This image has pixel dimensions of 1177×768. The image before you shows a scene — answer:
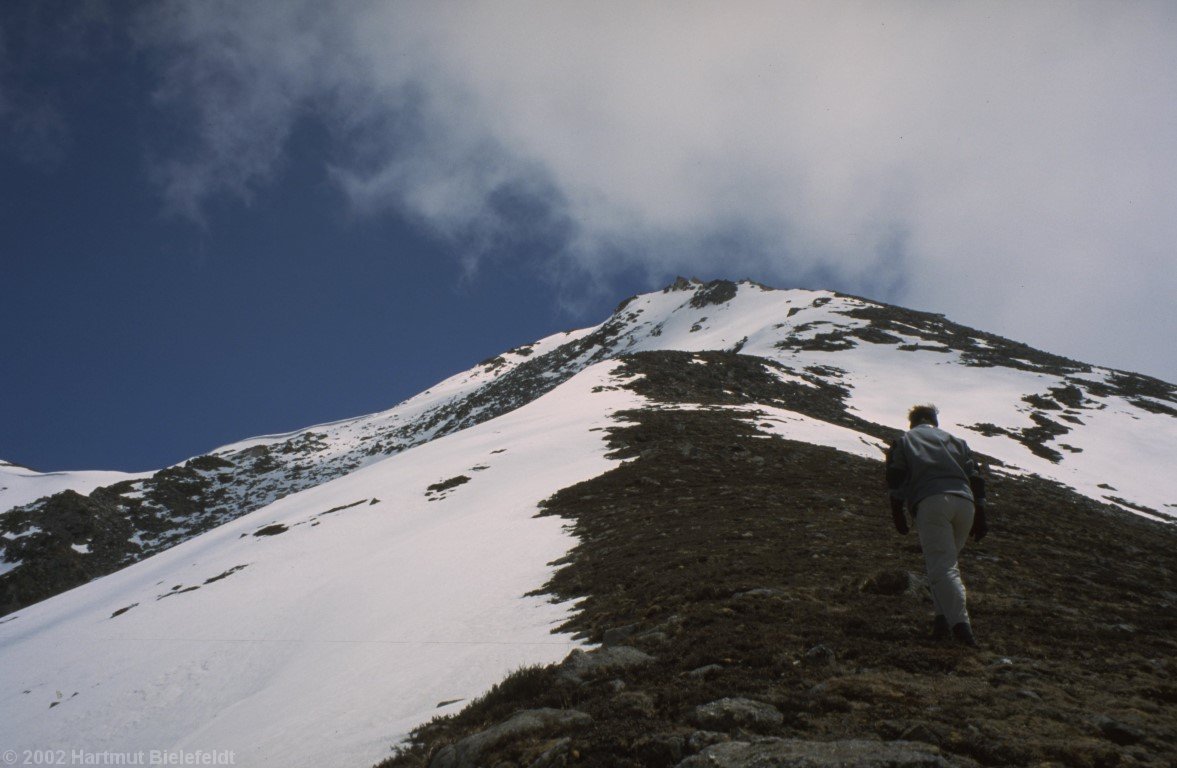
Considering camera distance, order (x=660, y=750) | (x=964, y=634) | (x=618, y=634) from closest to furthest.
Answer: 1. (x=660, y=750)
2. (x=964, y=634)
3. (x=618, y=634)

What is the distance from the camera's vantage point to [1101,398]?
57.8 m

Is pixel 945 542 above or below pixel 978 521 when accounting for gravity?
below

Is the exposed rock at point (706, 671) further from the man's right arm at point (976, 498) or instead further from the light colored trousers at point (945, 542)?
the man's right arm at point (976, 498)

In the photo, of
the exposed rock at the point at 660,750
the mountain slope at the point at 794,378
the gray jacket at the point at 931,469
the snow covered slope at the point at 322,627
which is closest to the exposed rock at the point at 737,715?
the exposed rock at the point at 660,750

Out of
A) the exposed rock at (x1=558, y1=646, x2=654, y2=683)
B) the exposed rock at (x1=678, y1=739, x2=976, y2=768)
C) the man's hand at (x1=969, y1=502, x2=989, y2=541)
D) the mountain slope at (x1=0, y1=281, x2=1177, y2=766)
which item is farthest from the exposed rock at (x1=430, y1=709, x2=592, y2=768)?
the man's hand at (x1=969, y1=502, x2=989, y2=541)

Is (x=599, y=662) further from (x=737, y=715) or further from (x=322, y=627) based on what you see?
(x=322, y=627)

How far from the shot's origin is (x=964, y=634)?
21.0 feet

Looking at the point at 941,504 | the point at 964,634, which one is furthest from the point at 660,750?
the point at 941,504

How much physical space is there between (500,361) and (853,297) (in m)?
79.3

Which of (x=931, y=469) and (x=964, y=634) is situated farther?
(x=931, y=469)

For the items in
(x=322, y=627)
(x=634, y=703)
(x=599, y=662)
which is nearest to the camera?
(x=634, y=703)

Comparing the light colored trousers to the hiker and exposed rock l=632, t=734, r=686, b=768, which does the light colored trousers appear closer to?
the hiker

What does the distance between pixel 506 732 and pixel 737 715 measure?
2107 millimetres

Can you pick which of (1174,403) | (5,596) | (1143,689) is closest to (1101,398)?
(1174,403)
